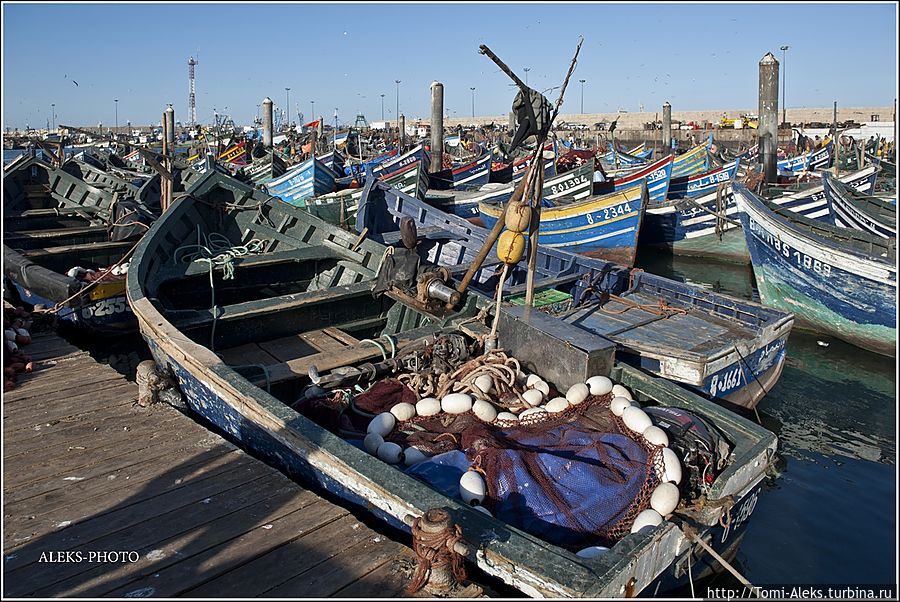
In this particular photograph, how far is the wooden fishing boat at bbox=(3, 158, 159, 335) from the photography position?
9.00m

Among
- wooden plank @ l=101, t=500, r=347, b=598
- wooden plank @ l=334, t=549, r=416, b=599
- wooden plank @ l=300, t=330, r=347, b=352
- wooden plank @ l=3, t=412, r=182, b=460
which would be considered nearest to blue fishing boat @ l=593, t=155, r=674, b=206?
wooden plank @ l=300, t=330, r=347, b=352

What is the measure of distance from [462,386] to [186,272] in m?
4.21

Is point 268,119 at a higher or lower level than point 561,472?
higher

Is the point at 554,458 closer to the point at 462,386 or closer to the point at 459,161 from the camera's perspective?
the point at 462,386

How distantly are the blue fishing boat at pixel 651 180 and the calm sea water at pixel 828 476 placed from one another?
709 centimetres

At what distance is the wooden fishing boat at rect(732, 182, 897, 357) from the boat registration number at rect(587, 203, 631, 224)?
2.74 meters

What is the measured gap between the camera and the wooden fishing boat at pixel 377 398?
3219 mm

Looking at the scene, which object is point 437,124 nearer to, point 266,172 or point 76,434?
point 266,172

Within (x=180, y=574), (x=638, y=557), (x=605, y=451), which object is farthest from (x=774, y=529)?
(x=180, y=574)

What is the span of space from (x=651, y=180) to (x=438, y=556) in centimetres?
1563

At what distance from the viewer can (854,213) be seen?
1179 centimetres

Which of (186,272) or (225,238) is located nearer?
(186,272)

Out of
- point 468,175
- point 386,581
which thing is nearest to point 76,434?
point 386,581

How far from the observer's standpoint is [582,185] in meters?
16.8
